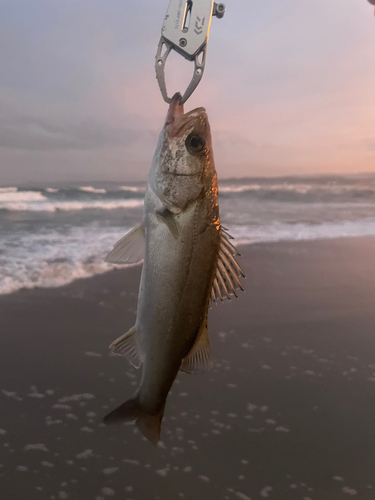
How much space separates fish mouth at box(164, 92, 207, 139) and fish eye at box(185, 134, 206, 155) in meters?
0.05

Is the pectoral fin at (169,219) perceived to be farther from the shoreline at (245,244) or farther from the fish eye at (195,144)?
the shoreline at (245,244)

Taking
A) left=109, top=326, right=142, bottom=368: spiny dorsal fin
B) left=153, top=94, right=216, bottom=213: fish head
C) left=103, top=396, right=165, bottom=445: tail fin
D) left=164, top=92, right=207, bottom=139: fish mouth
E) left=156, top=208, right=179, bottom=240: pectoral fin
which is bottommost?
left=103, top=396, right=165, bottom=445: tail fin

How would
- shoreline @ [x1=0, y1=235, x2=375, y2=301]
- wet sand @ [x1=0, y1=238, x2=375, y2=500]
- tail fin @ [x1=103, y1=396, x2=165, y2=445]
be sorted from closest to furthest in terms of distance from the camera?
tail fin @ [x1=103, y1=396, x2=165, y2=445] → wet sand @ [x1=0, y1=238, x2=375, y2=500] → shoreline @ [x1=0, y1=235, x2=375, y2=301]

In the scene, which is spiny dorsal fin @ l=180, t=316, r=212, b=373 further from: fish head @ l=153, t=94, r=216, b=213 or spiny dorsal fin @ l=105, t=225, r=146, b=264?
fish head @ l=153, t=94, r=216, b=213

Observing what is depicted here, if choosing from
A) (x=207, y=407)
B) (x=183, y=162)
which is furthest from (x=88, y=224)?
(x=183, y=162)

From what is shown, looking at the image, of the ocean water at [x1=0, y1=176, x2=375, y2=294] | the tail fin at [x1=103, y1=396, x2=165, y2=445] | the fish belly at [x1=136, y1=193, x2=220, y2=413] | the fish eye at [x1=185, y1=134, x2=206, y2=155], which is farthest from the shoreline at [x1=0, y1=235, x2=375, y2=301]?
the fish eye at [x1=185, y1=134, x2=206, y2=155]

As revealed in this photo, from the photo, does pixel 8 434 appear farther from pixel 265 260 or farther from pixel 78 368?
pixel 265 260

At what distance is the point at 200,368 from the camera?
170 cm

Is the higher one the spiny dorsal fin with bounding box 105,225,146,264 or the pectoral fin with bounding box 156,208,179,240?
the pectoral fin with bounding box 156,208,179,240

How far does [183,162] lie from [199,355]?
864 millimetres

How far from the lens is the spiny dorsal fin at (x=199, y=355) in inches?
66.7

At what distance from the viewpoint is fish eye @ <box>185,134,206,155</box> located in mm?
1759

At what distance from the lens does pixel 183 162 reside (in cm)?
178

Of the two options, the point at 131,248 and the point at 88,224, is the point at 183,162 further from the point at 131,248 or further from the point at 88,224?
the point at 88,224
